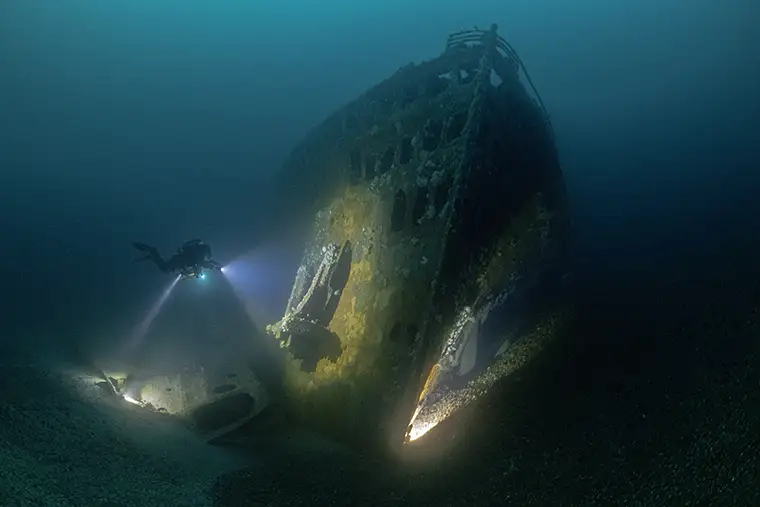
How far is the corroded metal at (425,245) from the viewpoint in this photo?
5.36 metres

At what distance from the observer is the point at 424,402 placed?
6.86 m

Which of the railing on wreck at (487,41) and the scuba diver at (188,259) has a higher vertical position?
the railing on wreck at (487,41)

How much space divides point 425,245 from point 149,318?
10.1 metres

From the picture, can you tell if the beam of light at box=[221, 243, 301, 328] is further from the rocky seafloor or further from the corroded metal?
the rocky seafloor

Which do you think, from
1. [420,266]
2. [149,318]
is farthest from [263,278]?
[420,266]

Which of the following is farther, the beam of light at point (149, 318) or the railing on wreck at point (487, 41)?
the beam of light at point (149, 318)

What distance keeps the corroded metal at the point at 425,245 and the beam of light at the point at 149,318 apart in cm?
536

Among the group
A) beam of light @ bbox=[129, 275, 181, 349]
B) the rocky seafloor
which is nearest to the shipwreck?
the rocky seafloor

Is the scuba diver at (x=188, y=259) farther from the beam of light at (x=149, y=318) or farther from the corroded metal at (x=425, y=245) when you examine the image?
the corroded metal at (x=425, y=245)

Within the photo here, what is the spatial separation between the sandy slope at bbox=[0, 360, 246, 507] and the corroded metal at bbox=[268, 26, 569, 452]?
1.79 meters

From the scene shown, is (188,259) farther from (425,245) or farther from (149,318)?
(425,245)

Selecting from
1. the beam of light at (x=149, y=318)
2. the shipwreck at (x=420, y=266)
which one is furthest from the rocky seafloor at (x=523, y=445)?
the beam of light at (x=149, y=318)

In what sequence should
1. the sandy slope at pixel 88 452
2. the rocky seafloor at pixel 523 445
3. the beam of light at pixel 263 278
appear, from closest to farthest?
the rocky seafloor at pixel 523 445
the sandy slope at pixel 88 452
the beam of light at pixel 263 278

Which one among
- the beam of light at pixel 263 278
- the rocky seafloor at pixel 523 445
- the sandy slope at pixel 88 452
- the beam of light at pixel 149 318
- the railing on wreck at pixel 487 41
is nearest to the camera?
the rocky seafloor at pixel 523 445
